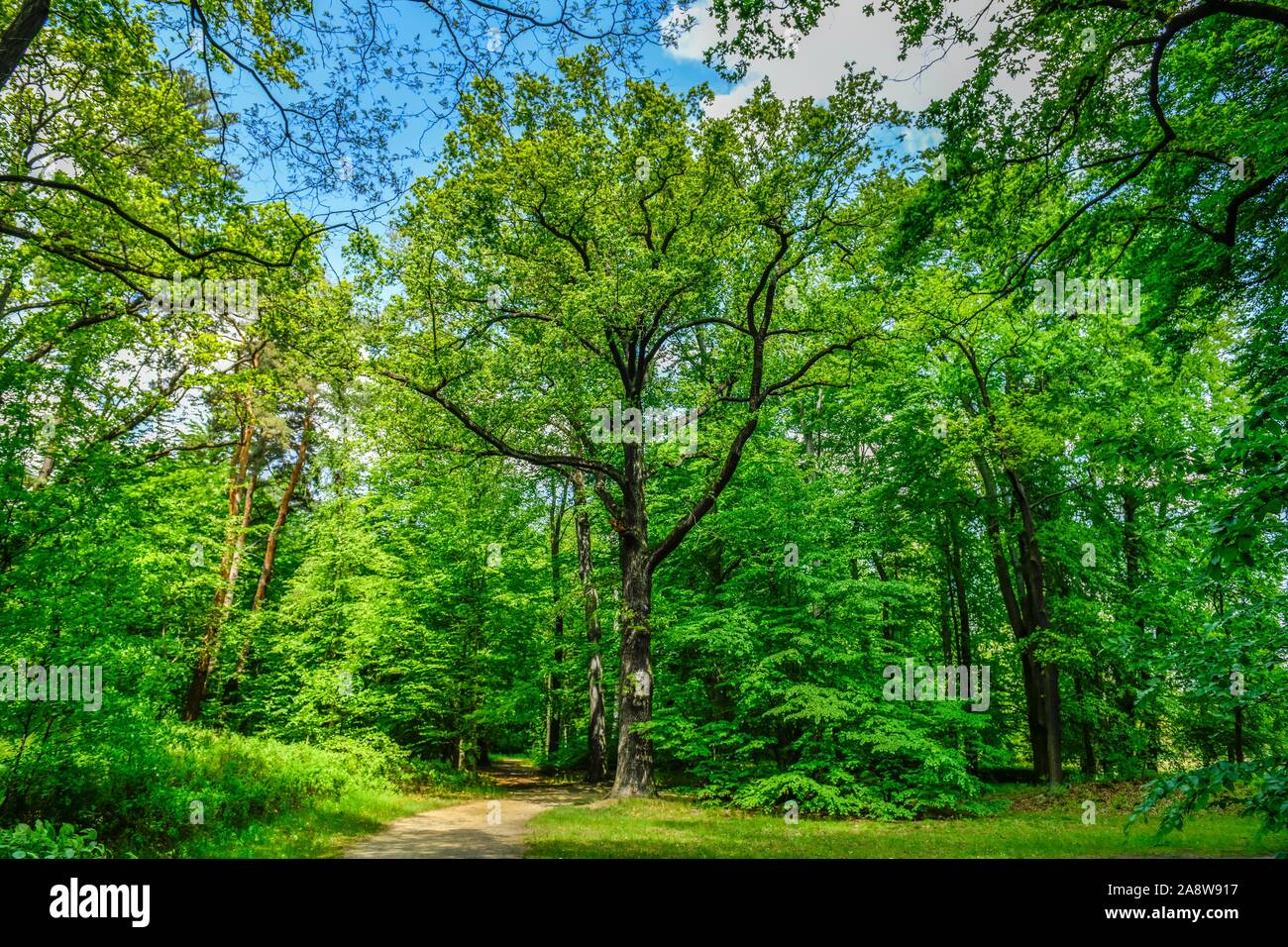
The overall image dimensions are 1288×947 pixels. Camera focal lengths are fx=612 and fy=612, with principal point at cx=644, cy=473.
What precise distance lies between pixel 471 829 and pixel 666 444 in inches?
370

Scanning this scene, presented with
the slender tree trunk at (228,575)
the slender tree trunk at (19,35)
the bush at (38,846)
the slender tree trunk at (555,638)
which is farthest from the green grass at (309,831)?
the slender tree trunk at (19,35)

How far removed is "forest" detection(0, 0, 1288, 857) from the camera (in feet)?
21.0

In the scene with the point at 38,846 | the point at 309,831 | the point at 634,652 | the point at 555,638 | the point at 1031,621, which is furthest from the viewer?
the point at 555,638

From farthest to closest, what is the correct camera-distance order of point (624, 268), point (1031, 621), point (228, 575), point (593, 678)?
point (593, 678) < point (228, 575) < point (1031, 621) < point (624, 268)

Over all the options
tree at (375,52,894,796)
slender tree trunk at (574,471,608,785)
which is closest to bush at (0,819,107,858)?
tree at (375,52,894,796)

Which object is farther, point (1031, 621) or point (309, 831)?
point (1031, 621)

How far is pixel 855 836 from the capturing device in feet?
33.3

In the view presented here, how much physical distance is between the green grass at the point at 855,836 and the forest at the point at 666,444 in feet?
0.80

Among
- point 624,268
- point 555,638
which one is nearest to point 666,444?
point 624,268

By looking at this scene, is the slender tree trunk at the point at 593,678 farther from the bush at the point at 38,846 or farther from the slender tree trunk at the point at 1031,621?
the bush at the point at 38,846

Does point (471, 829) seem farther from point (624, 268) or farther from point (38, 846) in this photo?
point (624, 268)

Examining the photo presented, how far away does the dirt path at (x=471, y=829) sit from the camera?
868 centimetres

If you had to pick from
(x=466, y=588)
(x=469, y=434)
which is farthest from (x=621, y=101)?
(x=466, y=588)

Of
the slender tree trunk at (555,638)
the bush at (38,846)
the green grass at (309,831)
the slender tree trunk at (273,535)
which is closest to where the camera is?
the bush at (38,846)
